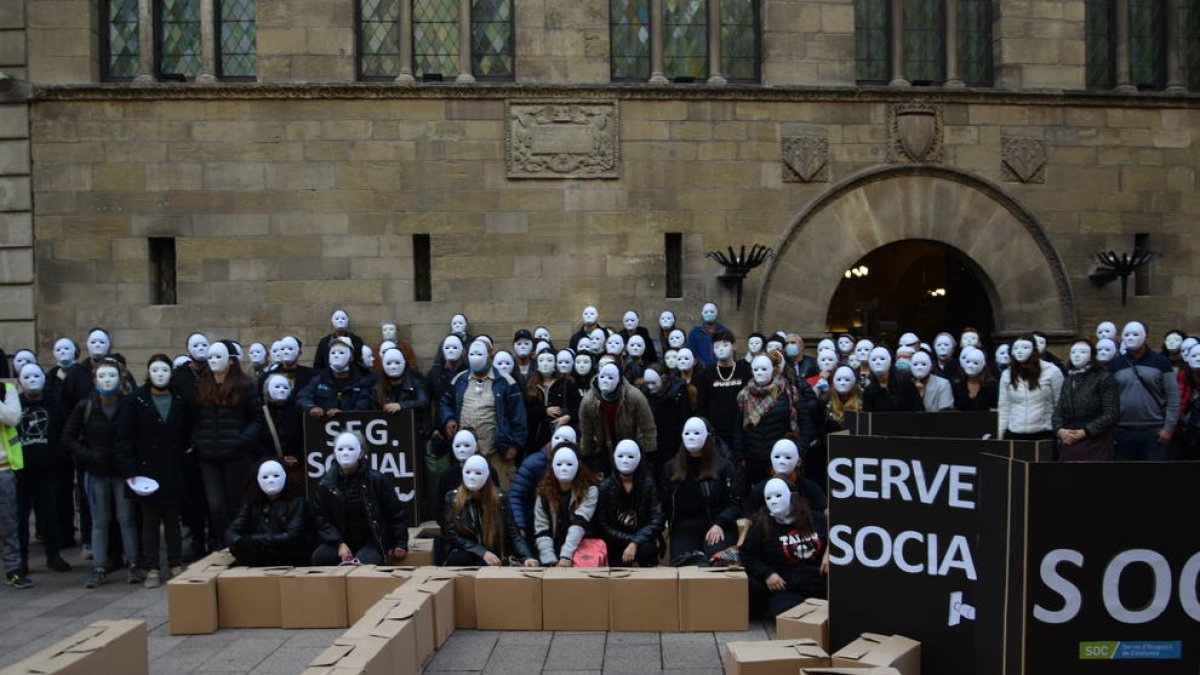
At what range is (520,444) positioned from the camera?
1019 cm

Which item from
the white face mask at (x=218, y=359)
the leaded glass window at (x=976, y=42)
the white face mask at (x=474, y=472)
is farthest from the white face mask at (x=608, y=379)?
the leaded glass window at (x=976, y=42)

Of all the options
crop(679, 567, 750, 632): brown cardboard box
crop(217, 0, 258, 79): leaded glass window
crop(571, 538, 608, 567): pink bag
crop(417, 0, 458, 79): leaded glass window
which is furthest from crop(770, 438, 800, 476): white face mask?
crop(217, 0, 258, 79): leaded glass window

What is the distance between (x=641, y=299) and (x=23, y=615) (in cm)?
886

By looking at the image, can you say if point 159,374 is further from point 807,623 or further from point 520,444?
point 807,623

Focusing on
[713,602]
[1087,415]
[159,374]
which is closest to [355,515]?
[159,374]

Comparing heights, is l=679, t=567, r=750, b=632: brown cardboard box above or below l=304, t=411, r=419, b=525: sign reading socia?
below

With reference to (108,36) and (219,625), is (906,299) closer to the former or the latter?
(108,36)

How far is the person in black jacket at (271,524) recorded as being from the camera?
8023 millimetres

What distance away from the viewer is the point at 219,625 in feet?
24.7

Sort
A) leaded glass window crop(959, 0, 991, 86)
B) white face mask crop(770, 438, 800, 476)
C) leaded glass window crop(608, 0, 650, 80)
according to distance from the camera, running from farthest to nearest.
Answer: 1. leaded glass window crop(959, 0, 991, 86)
2. leaded glass window crop(608, 0, 650, 80)
3. white face mask crop(770, 438, 800, 476)

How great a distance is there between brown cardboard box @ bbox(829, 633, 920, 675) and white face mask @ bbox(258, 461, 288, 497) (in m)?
4.62

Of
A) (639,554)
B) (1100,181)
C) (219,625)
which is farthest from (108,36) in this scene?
(1100,181)

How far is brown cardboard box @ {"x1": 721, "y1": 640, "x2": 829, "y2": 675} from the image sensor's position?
5.46 m

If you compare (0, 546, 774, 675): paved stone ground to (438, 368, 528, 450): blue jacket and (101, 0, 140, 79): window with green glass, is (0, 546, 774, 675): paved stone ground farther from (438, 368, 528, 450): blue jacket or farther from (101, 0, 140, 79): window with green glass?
(101, 0, 140, 79): window with green glass
